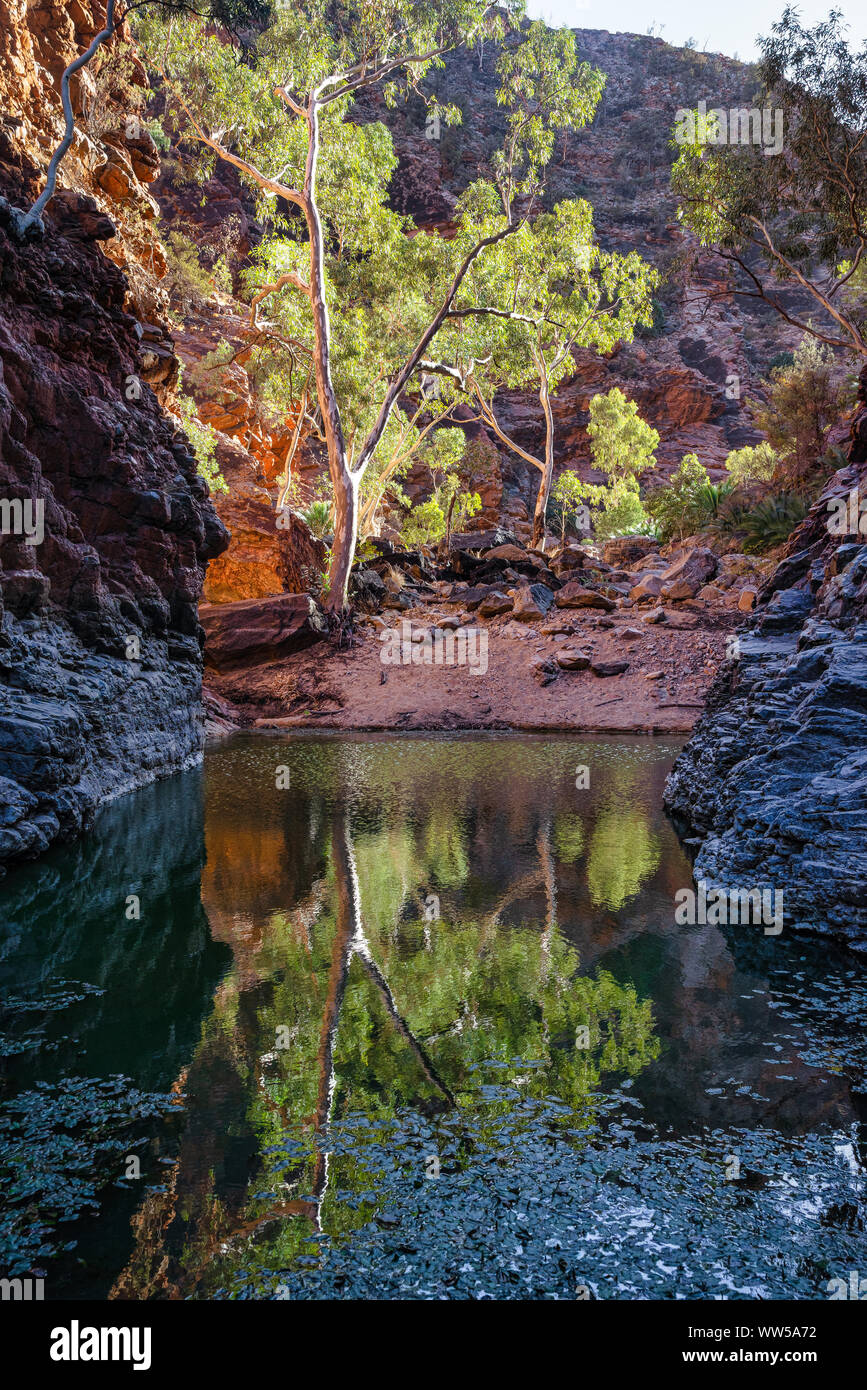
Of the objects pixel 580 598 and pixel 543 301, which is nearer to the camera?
pixel 580 598

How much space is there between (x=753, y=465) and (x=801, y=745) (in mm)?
29565

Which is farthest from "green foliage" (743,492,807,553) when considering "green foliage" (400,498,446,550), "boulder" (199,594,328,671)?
"green foliage" (400,498,446,550)

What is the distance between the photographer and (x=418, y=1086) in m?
3.21

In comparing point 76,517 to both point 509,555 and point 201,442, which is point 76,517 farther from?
point 509,555

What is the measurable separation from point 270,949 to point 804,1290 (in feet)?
10.6

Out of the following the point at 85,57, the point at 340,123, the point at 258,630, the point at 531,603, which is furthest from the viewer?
the point at 340,123

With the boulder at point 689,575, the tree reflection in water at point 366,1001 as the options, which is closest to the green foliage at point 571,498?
the boulder at point 689,575

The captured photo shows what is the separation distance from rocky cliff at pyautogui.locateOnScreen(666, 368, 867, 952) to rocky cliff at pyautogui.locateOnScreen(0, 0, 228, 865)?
568cm

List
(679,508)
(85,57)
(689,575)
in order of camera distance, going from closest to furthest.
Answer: (85,57), (689,575), (679,508)

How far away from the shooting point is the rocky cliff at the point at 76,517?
7.83 metres

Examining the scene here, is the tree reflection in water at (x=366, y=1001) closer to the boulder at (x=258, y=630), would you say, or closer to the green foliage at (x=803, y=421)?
the boulder at (x=258, y=630)

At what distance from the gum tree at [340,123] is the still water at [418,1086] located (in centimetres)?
1422

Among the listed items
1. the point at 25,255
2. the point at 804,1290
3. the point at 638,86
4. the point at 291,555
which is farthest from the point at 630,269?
the point at 638,86

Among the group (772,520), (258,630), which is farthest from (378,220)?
(772,520)
